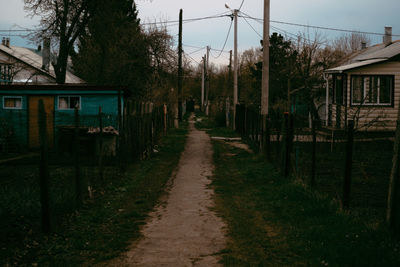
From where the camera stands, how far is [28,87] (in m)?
20.0

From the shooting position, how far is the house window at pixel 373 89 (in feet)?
72.2

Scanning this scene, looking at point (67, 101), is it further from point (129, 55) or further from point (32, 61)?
point (32, 61)

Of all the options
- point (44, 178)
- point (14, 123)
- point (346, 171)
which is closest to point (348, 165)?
point (346, 171)

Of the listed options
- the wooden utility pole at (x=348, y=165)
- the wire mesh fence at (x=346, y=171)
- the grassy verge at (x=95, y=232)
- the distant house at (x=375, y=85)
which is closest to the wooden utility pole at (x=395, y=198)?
the wire mesh fence at (x=346, y=171)

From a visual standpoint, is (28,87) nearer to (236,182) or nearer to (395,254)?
(236,182)

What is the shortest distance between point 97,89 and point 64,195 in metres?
12.4

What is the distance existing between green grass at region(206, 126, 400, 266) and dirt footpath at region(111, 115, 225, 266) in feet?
0.80

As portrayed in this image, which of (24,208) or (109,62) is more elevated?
(109,62)

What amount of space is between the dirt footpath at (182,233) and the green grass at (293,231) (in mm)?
243

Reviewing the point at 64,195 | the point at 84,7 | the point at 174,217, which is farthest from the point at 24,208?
the point at 84,7

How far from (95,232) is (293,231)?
2.93 meters

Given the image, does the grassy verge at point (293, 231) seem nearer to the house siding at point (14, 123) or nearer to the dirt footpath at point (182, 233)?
the dirt footpath at point (182, 233)

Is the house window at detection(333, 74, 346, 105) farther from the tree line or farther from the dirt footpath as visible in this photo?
the dirt footpath

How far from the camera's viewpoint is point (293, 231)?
6.55m
